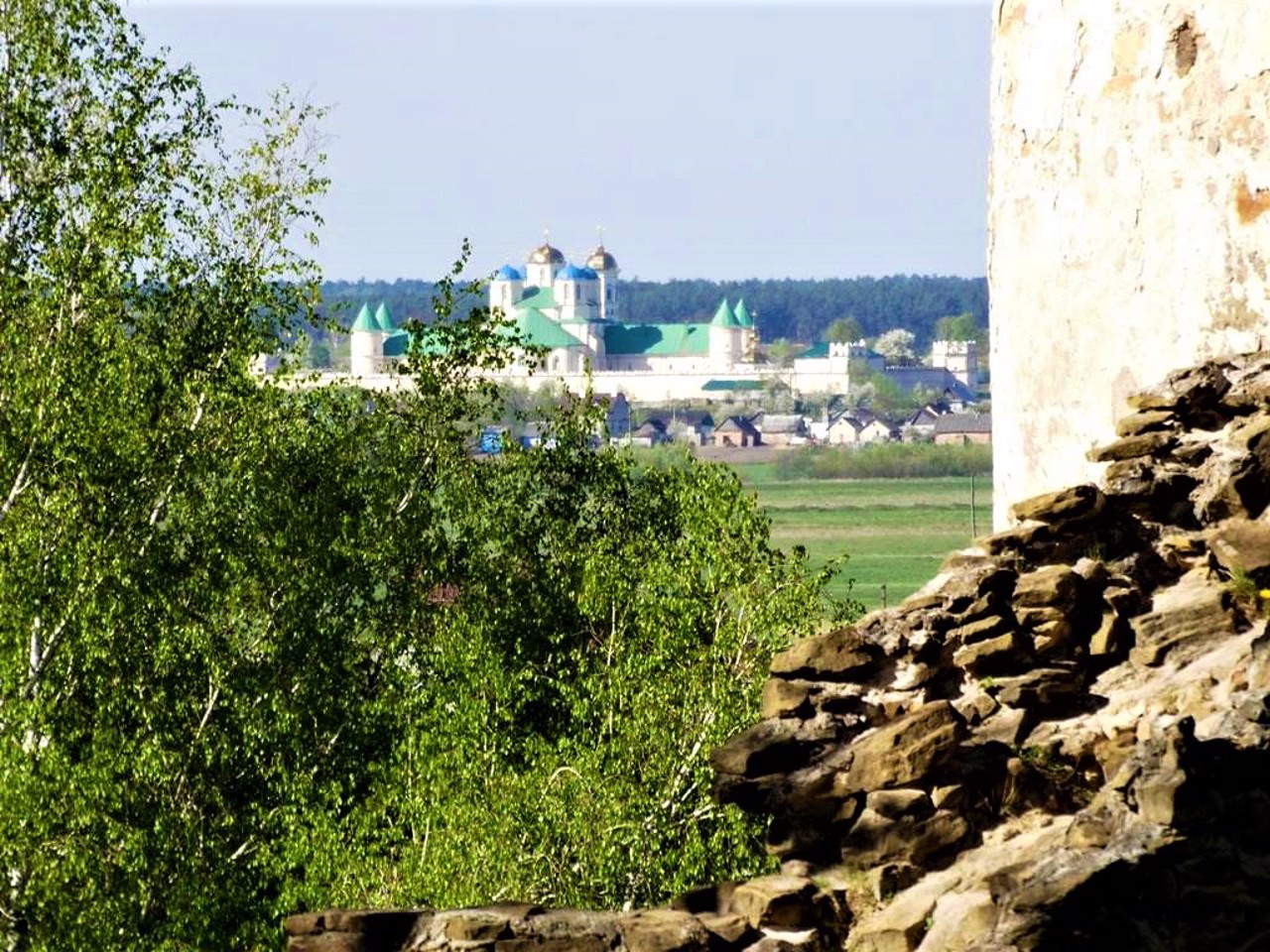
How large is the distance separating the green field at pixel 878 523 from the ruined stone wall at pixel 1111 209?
5675 cm

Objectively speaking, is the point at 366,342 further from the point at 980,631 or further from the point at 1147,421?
the point at 980,631

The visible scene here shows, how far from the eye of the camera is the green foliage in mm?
12742

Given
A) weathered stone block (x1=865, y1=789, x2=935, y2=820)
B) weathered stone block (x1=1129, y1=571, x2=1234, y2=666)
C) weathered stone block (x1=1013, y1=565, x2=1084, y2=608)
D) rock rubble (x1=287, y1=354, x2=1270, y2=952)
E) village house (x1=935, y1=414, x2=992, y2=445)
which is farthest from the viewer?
village house (x1=935, y1=414, x2=992, y2=445)

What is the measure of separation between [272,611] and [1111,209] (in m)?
8.19

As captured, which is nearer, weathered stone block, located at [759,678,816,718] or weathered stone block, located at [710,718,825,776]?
weathered stone block, located at [710,718,825,776]

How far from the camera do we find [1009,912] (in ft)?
18.3

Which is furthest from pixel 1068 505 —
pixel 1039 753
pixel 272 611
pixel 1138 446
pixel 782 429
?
pixel 782 429

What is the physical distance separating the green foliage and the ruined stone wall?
165 inches

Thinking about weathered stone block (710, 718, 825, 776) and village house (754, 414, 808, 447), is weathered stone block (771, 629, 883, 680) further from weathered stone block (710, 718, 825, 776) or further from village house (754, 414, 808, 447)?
village house (754, 414, 808, 447)

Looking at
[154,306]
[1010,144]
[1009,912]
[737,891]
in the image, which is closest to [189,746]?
[154,306]

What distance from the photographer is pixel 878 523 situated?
4259 inches

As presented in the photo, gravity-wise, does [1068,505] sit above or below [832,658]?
above

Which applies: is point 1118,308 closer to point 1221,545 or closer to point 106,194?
point 1221,545

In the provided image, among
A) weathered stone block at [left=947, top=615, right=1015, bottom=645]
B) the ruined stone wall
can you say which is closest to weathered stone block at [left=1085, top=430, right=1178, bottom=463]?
the ruined stone wall
